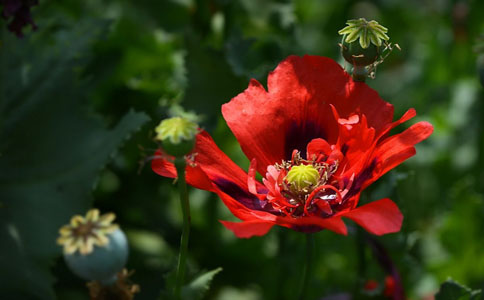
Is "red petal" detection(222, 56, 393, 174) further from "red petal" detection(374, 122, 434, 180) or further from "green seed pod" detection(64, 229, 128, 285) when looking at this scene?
"green seed pod" detection(64, 229, 128, 285)

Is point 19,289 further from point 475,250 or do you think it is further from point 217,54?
point 475,250

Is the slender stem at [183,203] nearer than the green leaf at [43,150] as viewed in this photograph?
Yes

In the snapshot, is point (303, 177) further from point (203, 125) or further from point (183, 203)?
point (203, 125)

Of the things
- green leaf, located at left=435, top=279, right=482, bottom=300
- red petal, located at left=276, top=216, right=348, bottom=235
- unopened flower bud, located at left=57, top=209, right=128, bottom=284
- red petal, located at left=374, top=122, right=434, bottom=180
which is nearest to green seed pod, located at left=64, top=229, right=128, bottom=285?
unopened flower bud, located at left=57, top=209, right=128, bottom=284

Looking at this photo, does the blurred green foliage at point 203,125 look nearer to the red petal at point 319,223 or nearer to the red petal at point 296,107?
the red petal at point 296,107

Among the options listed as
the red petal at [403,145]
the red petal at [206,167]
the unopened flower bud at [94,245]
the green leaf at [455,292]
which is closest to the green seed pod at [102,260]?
the unopened flower bud at [94,245]

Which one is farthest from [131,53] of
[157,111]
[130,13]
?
[157,111]
